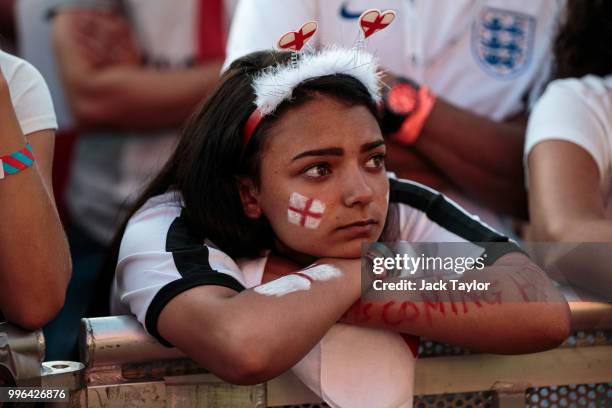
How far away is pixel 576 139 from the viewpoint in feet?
8.46

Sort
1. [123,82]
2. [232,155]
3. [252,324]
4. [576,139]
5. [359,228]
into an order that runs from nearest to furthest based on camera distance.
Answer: [252,324] → [359,228] → [232,155] → [576,139] → [123,82]

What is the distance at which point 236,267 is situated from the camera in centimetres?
199

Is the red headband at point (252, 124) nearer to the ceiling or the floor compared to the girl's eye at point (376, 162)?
nearer to the ceiling

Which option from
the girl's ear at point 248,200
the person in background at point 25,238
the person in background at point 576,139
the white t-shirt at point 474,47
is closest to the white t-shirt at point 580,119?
the person in background at point 576,139

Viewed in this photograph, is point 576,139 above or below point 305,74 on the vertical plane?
below

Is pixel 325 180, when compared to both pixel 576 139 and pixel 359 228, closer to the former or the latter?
pixel 359 228

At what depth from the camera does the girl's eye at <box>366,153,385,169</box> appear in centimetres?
203

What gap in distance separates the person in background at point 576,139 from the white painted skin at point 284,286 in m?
0.68

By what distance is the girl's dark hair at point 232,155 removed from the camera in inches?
80.2

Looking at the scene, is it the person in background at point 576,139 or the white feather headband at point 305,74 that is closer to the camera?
the white feather headband at point 305,74

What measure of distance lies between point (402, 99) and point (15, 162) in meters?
1.24

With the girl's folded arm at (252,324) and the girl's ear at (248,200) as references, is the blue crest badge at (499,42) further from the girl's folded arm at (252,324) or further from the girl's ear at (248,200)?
the girl's folded arm at (252,324)

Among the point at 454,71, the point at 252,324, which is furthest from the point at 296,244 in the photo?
the point at 454,71

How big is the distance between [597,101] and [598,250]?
66 centimetres
